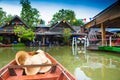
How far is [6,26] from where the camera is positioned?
→ 26703 millimetres

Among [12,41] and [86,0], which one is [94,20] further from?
[12,41]

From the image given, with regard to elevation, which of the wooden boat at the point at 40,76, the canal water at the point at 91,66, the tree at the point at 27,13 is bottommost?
the canal water at the point at 91,66

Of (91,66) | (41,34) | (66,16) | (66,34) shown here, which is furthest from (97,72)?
(66,16)

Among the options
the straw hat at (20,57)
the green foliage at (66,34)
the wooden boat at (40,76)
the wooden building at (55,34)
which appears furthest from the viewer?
the wooden building at (55,34)

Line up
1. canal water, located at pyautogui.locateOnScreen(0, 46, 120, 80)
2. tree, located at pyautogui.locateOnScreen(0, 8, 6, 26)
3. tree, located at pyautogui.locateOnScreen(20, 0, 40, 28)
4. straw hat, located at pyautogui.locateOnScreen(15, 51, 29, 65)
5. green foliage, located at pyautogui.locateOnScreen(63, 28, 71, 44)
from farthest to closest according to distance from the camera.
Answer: tree, located at pyautogui.locateOnScreen(0, 8, 6, 26) → tree, located at pyautogui.locateOnScreen(20, 0, 40, 28) → green foliage, located at pyautogui.locateOnScreen(63, 28, 71, 44) → canal water, located at pyautogui.locateOnScreen(0, 46, 120, 80) → straw hat, located at pyautogui.locateOnScreen(15, 51, 29, 65)

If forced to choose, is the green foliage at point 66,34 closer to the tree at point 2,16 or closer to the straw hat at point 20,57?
the tree at point 2,16

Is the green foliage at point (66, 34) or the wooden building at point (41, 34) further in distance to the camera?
the wooden building at point (41, 34)

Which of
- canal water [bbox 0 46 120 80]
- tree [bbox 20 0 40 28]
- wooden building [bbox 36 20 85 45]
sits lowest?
canal water [bbox 0 46 120 80]

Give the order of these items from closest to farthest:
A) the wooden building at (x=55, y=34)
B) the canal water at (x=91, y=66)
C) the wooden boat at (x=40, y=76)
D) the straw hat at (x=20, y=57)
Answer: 1. the wooden boat at (x=40, y=76)
2. the straw hat at (x=20, y=57)
3. the canal water at (x=91, y=66)
4. the wooden building at (x=55, y=34)

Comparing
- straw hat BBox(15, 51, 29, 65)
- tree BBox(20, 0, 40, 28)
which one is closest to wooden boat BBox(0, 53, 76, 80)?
straw hat BBox(15, 51, 29, 65)

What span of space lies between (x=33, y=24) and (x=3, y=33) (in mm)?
7491

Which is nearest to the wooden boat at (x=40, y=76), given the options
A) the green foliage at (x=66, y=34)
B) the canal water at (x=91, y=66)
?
the canal water at (x=91, y=66)

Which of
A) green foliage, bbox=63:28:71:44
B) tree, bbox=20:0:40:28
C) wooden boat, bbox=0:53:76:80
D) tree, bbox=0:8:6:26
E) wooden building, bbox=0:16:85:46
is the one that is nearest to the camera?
wooden boat, bbox=0:53:76:80

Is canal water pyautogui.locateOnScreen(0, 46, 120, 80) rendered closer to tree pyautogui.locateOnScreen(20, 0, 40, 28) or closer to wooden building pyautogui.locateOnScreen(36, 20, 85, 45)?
wooden building pyautogui.locateOnScreen(36, 20, 85, 45)
